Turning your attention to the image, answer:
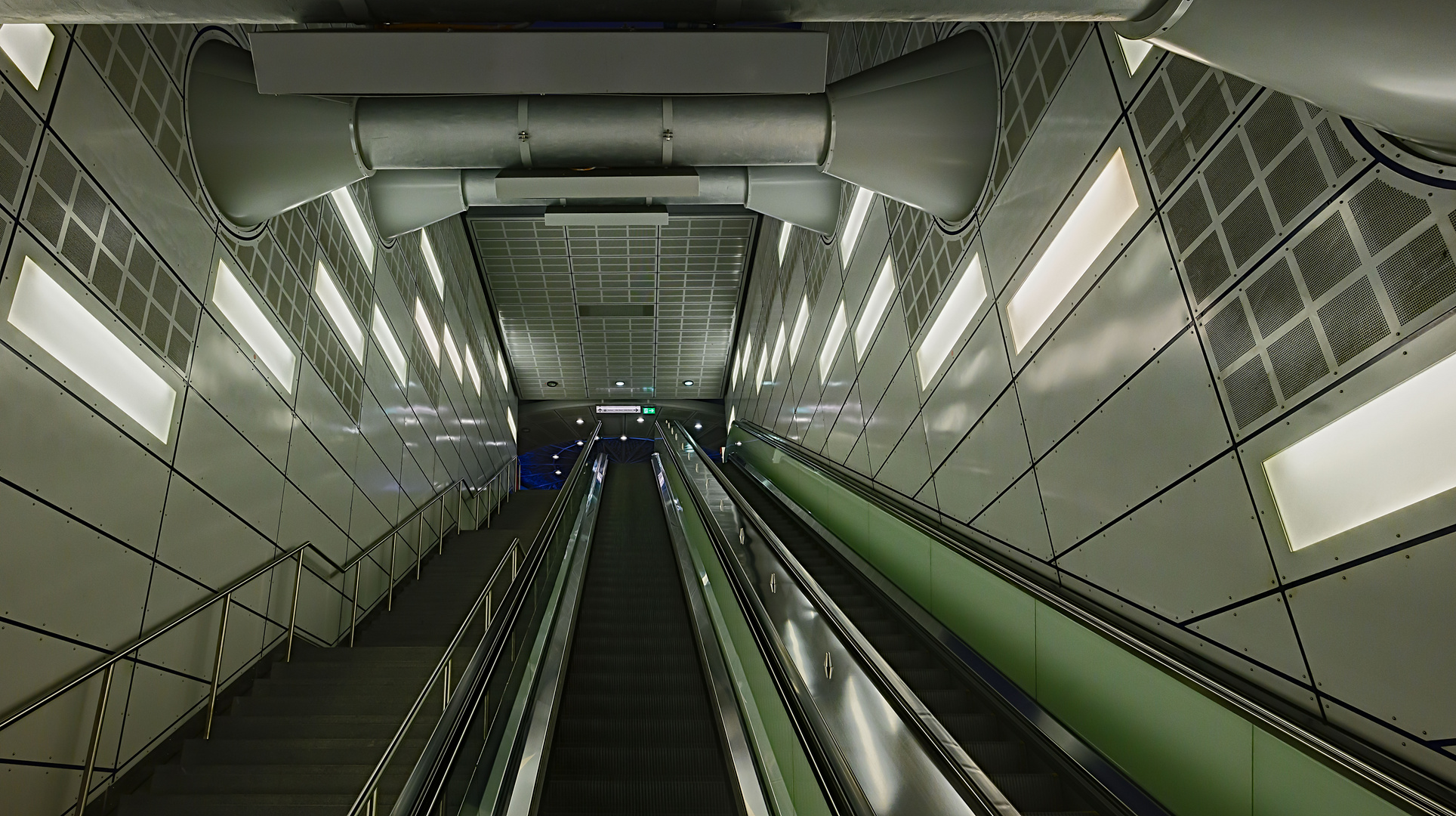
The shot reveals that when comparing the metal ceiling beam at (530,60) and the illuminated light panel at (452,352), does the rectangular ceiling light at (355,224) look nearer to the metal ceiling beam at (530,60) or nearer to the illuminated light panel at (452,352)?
the illuminated light panel at (452,352)

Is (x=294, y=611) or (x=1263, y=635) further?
(x=294, y=611)

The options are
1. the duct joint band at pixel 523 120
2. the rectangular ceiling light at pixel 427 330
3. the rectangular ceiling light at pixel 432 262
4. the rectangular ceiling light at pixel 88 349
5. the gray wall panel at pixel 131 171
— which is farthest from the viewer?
the rectangular ceiling light at pixel 432 262

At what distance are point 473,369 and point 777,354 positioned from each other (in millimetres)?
5725

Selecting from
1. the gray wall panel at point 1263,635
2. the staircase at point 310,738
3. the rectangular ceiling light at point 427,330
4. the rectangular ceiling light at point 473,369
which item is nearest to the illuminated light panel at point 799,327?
the rectangular ceiling light at point 427,330

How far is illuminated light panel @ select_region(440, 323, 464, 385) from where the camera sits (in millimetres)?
11203

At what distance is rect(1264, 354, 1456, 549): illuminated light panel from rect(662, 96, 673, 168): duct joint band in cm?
391

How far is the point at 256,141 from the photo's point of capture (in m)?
4.84

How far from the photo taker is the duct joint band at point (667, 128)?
4871mm

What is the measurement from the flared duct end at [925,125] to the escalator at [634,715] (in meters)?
3.64

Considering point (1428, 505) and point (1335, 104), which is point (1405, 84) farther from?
point (1428, 505)

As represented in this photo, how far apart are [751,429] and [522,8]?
11.3m

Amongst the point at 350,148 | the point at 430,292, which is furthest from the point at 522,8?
the point at 430,292

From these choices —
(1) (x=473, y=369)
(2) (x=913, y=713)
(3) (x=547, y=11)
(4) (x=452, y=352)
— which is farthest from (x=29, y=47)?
(1) (x=473, y=369)

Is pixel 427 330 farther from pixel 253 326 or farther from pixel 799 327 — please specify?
pixel 799 327
